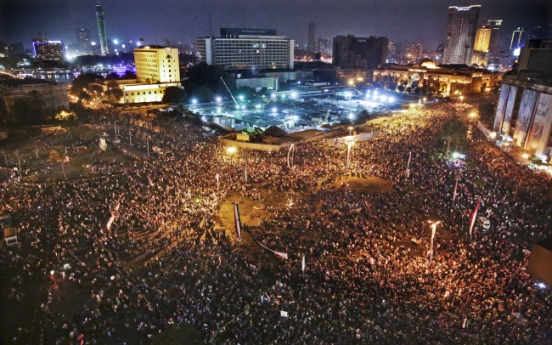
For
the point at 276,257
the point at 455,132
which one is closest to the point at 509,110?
the point at 455,132

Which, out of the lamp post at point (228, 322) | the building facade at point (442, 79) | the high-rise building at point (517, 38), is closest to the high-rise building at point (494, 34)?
the high-rise building at point (517, 38)

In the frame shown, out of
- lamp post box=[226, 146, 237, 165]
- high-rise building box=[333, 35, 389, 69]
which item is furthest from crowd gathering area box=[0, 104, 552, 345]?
high-rise building box=[333, 35, 389, 69]

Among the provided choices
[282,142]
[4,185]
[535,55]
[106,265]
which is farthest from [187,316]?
[535,55]

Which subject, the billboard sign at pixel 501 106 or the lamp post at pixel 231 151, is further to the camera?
the billboard sign at pixel 501 106

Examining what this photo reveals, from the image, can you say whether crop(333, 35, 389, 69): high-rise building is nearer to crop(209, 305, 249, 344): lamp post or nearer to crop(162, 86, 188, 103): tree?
crop(162, 86, 188, 103): tree

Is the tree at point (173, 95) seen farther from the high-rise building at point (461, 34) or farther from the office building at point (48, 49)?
the high-rise building at point (461, 34)

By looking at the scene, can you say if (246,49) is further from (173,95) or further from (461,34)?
(461,34)
